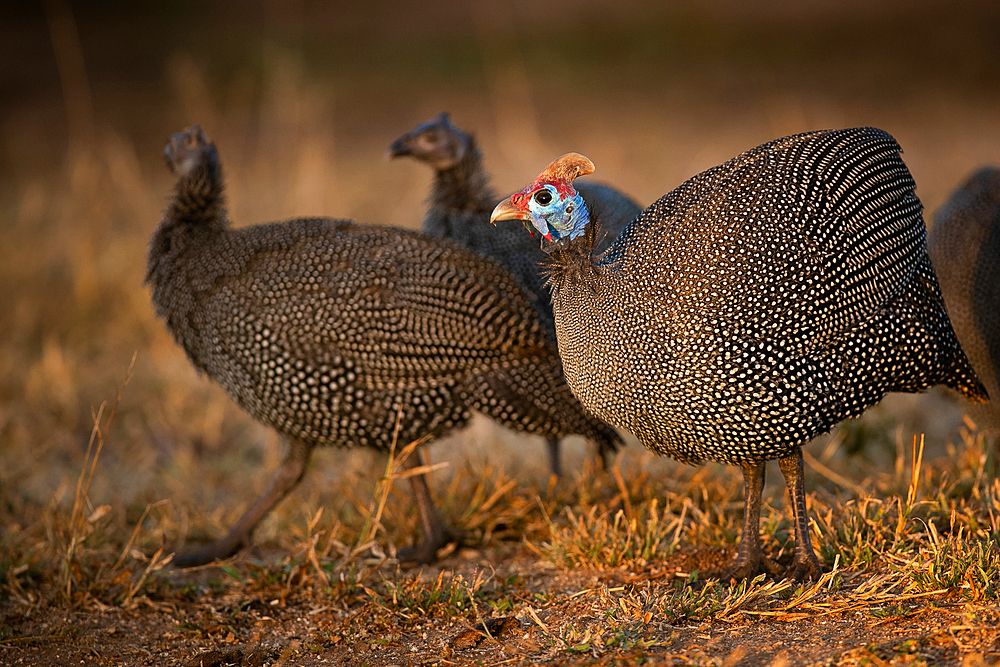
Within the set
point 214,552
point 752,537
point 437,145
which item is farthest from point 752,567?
point 437,145

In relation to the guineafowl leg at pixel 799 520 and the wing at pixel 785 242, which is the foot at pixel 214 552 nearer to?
the wing at pixel 785 242

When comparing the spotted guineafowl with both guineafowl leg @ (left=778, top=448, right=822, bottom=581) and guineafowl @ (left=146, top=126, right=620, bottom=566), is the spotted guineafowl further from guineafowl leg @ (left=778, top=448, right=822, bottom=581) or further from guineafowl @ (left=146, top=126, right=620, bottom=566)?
guineafowl @ (left=146, top=126, right=620, bottom=566)

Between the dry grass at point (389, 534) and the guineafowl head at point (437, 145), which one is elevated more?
the guineafowl head at point (437, 145)

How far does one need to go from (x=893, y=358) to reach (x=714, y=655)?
1083 mm

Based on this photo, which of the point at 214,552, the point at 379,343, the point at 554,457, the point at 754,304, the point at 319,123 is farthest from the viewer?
the point at 319,123

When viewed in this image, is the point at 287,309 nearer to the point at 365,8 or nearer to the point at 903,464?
the point at 903,464

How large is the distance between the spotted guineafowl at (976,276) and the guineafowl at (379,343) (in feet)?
4.60

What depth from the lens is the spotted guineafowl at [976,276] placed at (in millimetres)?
3857

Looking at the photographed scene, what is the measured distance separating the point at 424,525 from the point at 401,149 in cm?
174

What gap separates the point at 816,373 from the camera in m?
3.04

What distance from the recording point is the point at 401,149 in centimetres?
467

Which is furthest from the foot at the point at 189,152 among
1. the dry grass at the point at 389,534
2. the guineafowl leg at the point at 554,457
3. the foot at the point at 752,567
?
the foot at the point at 752,567

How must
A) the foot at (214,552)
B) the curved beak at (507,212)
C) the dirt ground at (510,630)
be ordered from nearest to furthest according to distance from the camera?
the dirt ground at (510,630)
the curved beak at (507,212)
the foot at (214,552)

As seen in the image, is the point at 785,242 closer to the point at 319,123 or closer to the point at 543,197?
the point at 543,197
